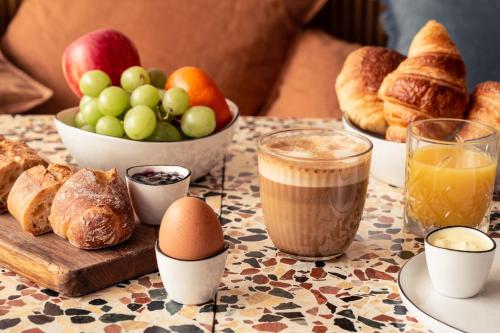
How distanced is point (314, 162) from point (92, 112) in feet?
1.79

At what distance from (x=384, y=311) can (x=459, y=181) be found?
12.1 inches

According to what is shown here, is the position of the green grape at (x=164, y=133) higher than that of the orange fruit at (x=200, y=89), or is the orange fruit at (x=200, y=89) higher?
the orange fruit at (x=200, y=89)

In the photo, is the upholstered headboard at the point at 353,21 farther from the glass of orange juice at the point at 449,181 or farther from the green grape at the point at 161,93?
the glass of orange juice at the point at 449,181

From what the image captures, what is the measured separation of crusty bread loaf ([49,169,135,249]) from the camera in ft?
3.36

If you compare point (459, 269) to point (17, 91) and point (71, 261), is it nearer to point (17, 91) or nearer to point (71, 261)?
point (71, 261)

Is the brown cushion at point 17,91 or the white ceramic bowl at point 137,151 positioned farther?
the brown cushion at point 17,91

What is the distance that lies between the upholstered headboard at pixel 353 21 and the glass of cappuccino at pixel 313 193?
1.70 m

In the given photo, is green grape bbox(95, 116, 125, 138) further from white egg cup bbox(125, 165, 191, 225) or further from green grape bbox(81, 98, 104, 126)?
white egg cup bbox(125, 165, 191, 225)

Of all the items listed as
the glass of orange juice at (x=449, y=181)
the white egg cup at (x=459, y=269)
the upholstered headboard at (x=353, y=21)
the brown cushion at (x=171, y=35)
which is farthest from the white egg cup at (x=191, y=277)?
the upholstered headboard at (x=353, y=21)

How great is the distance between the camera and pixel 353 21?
275cm

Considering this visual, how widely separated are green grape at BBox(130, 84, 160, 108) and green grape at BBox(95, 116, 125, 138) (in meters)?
0.06

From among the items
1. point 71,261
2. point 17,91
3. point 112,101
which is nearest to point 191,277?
point 71,261

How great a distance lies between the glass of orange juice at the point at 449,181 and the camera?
1.16m

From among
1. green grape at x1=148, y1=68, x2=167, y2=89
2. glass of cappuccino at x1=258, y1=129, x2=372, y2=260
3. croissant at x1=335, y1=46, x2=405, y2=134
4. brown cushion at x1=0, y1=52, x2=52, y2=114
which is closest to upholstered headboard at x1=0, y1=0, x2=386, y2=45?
brown cushion at x1=0, y1=52, x2=52, y2=114
